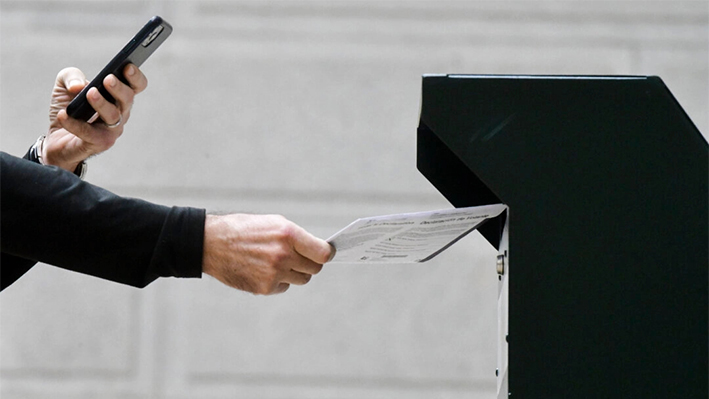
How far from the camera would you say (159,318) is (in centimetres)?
175

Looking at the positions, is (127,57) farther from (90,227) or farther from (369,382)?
(369,382)

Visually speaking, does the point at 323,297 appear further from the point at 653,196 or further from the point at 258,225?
the point at 653,196

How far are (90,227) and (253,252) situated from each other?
0.17m

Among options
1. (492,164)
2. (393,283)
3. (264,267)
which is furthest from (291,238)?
(393,283)

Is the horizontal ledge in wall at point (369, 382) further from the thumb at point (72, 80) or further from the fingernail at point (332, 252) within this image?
the fingernail at point (332, 252)

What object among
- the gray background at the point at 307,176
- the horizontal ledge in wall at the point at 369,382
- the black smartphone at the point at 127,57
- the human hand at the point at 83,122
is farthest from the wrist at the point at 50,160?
the horizontal ledge in wall at the point at 369,382

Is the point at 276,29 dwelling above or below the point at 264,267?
above

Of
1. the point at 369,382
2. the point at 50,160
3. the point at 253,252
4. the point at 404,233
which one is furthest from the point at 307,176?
the point at 404,233

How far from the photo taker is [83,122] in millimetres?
1081

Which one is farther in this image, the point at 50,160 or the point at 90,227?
the point at 50,160

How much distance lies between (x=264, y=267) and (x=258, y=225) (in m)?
0.04

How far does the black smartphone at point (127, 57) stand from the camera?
99 cm

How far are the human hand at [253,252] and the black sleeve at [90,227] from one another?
17 mm

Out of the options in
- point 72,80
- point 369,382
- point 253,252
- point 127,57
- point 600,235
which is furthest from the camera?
point 369,382
